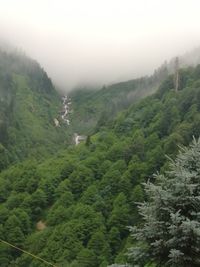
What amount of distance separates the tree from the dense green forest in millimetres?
63028

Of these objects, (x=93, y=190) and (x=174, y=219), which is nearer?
(x=174, y=219)

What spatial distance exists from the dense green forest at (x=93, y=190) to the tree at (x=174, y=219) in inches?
2481

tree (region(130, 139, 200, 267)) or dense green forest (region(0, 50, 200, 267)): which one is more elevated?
tree (region(130, 139, 200, 267))

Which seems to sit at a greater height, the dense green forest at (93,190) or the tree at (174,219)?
the tree at (174,219)

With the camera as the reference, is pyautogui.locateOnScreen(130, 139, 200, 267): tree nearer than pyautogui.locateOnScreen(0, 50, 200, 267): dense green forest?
Yes

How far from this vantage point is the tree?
19.4 m

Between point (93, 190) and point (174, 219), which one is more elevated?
point (174, 219)

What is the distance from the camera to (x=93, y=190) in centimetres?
12231

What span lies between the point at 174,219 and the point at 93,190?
10364 cm

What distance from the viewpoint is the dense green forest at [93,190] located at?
101 meters

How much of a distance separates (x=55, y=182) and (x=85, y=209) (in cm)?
2239

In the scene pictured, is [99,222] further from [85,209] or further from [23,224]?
[23,224]

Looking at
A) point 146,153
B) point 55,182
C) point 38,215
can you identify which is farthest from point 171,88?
point 38,215

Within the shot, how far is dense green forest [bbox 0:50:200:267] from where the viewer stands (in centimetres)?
10094
